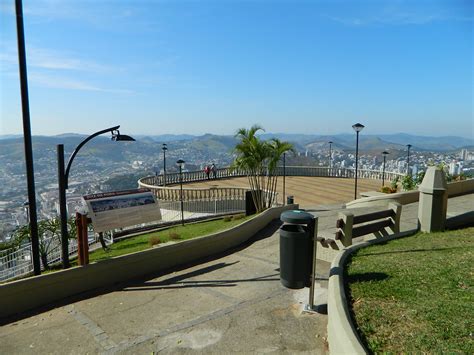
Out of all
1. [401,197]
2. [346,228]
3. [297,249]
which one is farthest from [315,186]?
[297,249]

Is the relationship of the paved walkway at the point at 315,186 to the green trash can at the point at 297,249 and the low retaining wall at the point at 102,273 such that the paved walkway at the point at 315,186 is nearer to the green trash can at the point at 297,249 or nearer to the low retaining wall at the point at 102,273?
the low retaining wall at the point at 102,273

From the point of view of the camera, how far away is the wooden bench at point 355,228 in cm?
690

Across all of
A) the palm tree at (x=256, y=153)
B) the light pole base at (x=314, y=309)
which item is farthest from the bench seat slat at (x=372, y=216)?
the palm tree at (x=256, y=153)

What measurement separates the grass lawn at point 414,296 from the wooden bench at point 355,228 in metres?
0.39

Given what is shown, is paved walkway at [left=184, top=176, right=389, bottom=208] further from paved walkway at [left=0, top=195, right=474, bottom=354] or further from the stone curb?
the stone curb

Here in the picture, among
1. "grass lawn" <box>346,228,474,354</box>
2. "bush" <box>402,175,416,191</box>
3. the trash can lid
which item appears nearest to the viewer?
"grass lawn" <box>346,228,474,354</box>

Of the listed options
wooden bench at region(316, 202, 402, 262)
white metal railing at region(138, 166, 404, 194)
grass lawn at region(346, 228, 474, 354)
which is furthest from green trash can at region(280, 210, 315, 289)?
white metal railing at region(138, 166, 404, 194)

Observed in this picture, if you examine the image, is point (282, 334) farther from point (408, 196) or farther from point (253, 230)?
point (408, 196)

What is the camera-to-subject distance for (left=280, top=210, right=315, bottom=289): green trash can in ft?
15.7

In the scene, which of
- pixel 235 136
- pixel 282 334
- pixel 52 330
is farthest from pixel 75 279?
pixel 235 136

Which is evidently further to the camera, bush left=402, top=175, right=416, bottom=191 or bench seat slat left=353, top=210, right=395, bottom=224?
bush left=402, top=175, right=416, bottom=191

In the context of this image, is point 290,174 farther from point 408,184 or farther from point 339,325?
point 339,325

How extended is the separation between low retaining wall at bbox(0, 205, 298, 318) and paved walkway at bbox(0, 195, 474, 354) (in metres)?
0.32

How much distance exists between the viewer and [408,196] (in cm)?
1365
